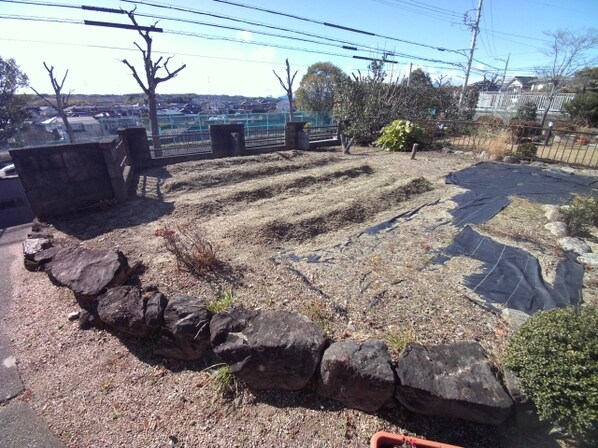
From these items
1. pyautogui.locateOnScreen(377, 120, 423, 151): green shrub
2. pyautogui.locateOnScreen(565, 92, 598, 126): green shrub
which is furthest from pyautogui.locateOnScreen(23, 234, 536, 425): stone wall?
pyautogui.locateOnScreen(565, 92, 598, 126): green shrub

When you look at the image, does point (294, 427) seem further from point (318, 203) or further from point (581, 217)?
point (581, 217)

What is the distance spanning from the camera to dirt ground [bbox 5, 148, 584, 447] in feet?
5.94

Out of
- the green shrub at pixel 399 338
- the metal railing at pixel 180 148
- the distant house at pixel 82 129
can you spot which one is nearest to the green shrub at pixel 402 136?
the metal railing at pixel 180 148

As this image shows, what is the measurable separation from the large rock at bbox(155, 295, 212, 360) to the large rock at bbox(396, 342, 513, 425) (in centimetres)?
146

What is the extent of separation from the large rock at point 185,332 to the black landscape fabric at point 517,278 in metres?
2.52

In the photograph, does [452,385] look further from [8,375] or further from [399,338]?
[8,375]

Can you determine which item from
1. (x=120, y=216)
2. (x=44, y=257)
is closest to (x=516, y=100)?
(x=120, y=216)

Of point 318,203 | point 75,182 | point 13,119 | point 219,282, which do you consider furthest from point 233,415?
point 13,119

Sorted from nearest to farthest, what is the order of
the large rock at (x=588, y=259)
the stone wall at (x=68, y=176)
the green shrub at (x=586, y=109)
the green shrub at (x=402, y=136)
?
1. the large rock at (x=588, y=259)
2. the stone wall at (x=68, y=176)
3. the green shrub at (x=402, y=136)
4. the green shrub at (x=586, y=109)

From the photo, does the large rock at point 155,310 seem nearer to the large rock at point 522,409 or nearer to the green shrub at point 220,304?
the green shrub at point 220,304

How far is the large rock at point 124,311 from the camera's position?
7.78 feet

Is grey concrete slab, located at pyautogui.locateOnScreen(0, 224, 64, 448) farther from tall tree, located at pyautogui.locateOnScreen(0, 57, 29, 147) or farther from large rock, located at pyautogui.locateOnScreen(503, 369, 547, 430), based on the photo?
tall tree, located at pyautogui.locateOnScreen(0, 57, 29, 147)

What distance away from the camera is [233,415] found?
1.89 meters

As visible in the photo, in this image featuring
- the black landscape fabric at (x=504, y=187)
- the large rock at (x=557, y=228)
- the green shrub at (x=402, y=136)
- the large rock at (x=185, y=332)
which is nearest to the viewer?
the large rock at (x=185, y=332)
